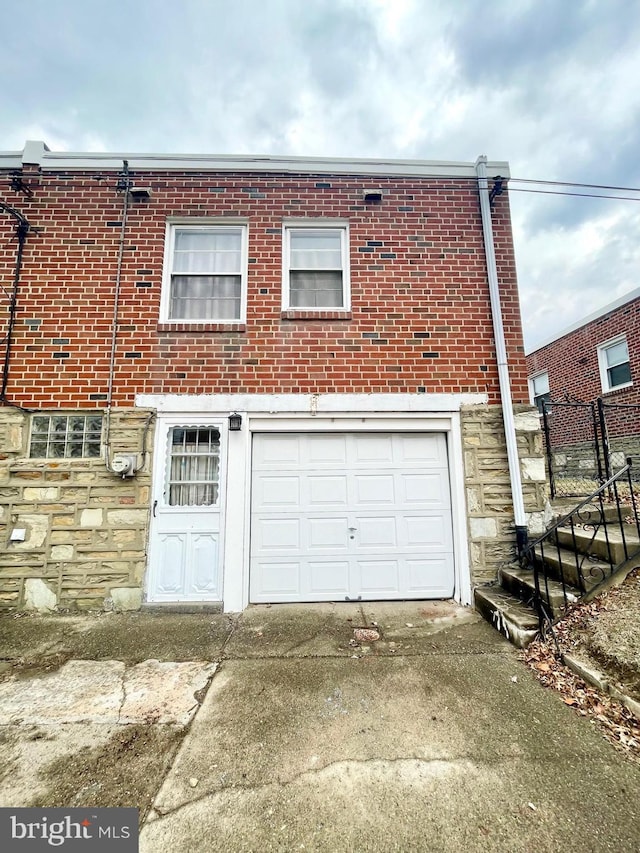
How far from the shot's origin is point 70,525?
4.44 meters

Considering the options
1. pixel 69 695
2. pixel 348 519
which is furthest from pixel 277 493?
pixel 69 695

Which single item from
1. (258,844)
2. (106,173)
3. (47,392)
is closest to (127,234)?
(106,173)

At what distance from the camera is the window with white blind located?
4.63 meters

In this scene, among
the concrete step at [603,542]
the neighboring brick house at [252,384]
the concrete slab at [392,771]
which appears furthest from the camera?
the neighboring brick house at [252,384]

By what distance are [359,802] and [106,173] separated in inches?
283

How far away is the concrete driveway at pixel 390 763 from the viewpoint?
1.81 m

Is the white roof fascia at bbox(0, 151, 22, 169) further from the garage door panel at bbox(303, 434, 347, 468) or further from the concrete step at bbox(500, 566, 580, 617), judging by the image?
the concrete step at bbox(500, 566, 580, 617)

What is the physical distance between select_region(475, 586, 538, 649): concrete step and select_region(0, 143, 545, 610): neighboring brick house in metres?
0.28

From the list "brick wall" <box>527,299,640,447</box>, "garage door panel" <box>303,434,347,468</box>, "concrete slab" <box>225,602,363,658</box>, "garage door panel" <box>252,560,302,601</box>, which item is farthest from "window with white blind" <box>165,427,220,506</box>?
"brick wall" <box>527,299,640,447</box>

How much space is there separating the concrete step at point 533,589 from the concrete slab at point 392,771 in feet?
2.83

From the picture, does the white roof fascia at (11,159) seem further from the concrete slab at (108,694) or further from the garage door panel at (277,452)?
the concrete slab at (108,694)

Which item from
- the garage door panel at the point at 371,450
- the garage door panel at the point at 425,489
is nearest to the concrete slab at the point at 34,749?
the garage door panel at the point at 371,450

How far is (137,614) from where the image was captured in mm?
4297

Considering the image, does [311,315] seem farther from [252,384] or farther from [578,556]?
[578,556]
